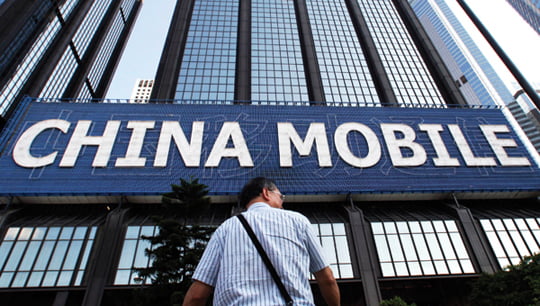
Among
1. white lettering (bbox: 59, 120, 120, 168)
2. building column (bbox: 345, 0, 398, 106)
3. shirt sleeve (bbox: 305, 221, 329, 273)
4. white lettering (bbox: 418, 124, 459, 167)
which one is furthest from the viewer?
building column (bbox: 345, 0, 398, 106)

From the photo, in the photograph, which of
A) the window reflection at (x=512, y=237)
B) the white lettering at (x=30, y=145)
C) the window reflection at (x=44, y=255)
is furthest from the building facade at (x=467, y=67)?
the window reflection at (x=44, y=255)

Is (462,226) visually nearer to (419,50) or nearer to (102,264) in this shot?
(102,264)

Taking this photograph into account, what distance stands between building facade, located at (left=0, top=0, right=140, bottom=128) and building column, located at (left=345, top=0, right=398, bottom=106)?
54.0 m

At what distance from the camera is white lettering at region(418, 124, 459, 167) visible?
3266cm

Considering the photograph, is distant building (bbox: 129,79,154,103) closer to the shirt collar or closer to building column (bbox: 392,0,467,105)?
building column (bbox: 392,0,467,105)

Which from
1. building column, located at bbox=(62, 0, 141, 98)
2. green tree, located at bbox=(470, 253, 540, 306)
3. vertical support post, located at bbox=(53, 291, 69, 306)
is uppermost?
building column, located at bbox=(62, 0, 141, 98)

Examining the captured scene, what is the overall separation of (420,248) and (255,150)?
18.1 meters

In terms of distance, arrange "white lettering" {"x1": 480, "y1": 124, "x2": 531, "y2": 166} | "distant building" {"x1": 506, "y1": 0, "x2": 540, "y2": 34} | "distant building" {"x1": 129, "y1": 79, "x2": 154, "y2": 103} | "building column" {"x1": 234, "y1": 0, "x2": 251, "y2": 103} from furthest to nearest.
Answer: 1. "distant building" {"x1": 129, "y1": 79, "x2": 154, "y2": 103}
2. "building column" {"x1": 234, "y1": 0, "x2": 251, "y2": 103}
3. "white lettering" {"x1": 480, "y1": 124, "x2": 531, "y2": 166}
4. "distant building" {"x1": 506, "y1": 0, "x2": 540, "y2": 34}

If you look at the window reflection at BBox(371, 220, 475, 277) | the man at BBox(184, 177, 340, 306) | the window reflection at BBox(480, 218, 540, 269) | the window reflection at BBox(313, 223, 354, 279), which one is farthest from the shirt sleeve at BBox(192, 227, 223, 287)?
the window reflection at BBox(480, 218, 540, 269)

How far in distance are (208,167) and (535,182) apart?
112ft

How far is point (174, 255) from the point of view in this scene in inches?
778

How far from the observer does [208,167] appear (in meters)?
30.7

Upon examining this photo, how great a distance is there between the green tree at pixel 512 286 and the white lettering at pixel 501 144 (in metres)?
16.9

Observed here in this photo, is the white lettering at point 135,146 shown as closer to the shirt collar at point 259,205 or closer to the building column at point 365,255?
the building column at point 365,255
